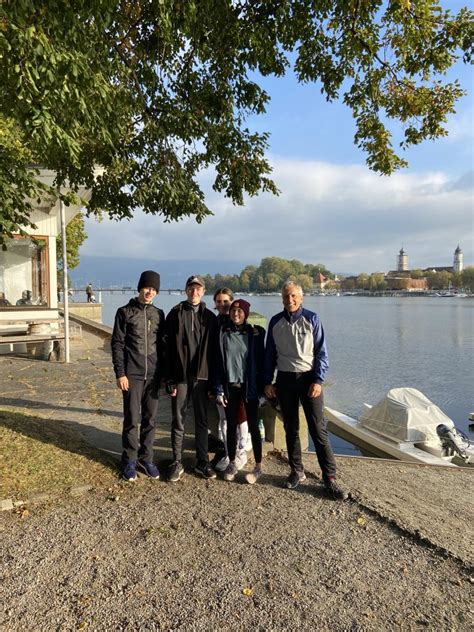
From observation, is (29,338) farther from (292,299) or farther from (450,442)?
(450,442)

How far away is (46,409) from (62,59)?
4.95 meters

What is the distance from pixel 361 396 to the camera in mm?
19375

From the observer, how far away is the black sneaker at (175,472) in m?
4.15

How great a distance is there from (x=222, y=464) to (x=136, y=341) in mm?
1499

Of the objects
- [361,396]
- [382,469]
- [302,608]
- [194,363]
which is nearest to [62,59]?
[194,363]

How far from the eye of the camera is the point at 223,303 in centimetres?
457

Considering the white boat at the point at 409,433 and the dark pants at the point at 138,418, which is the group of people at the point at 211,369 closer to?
the dark pants at the point at 138,418

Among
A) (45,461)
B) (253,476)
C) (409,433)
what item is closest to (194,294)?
(253,476)

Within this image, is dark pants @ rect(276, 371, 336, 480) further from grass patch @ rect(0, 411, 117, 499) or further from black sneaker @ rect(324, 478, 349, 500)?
grass patch @ rect(0, 411, 117, 499)

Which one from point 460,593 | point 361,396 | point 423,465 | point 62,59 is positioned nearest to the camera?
point 460,593

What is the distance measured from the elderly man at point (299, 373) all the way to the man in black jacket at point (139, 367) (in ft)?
3.72

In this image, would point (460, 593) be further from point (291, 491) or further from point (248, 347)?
point (248, 347)

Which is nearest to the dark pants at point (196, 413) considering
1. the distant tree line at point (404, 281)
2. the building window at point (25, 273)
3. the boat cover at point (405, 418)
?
the boat cover at point (405, 418)

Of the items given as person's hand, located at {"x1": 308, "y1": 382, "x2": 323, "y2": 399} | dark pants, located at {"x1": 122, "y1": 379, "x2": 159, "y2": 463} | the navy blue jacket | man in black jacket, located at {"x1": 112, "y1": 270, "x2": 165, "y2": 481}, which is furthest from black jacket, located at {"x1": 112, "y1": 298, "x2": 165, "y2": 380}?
person's hand, located at {"x1": 308, "y1": 382, "x2": 323, "y2": 399}
